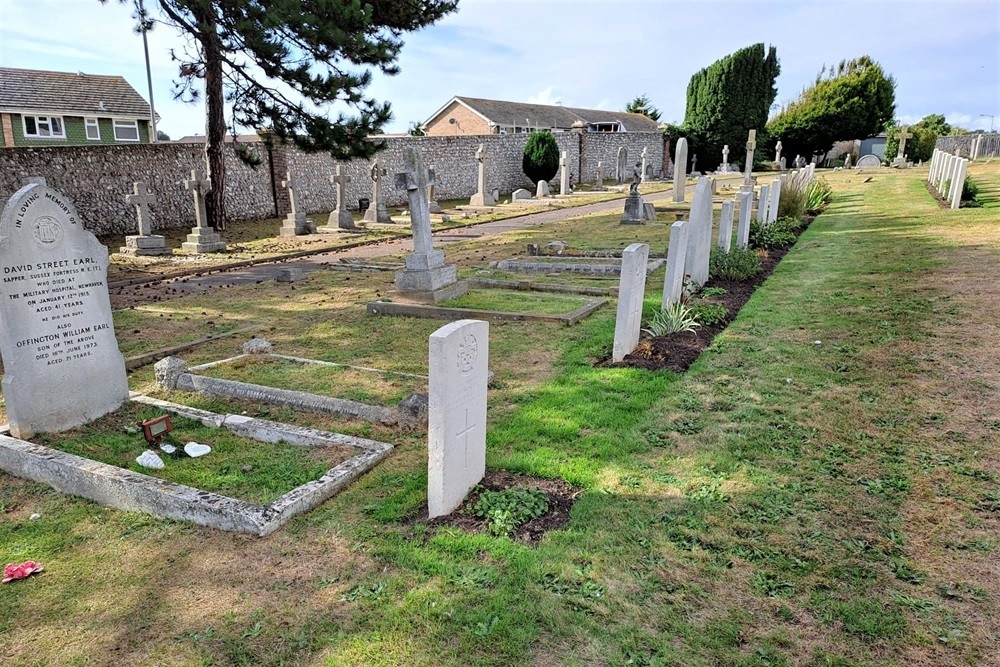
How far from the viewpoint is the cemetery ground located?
9.16ft

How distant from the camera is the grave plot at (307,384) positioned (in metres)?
5.21

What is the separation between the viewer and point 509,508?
3781 mm

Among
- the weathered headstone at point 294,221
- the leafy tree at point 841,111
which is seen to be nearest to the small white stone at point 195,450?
the weathered headstone at point 294,221

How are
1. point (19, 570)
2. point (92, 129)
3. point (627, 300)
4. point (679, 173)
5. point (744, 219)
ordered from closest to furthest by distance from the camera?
point (19, 570)
point (627, 300)
point (744, 219)
point (679, 173)
point (92, 129)

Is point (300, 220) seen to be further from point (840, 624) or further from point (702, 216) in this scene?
point (840, 624)

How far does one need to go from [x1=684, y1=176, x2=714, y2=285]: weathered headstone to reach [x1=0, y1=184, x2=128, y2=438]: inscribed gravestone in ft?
23.2

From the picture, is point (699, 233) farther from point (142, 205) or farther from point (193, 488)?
point (142, 205)

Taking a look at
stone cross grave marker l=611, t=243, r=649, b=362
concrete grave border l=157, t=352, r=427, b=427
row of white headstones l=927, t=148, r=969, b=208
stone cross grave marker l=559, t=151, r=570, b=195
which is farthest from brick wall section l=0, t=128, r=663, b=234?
row of white headstones l=927, t=148, r=969, b=208

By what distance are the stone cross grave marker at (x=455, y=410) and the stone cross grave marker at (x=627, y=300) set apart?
2.74 m

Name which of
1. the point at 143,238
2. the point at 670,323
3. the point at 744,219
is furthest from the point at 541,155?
the point at 670,323

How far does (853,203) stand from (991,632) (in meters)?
21.9

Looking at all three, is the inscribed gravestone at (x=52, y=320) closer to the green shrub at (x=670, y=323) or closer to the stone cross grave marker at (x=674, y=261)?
the green shrub at (x=670, y=323)

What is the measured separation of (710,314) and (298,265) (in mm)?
9249

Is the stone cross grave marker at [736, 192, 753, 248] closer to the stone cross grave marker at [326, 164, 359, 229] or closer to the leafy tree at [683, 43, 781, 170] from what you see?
the stone cross grave marker at [326, 164, 359, 229]
